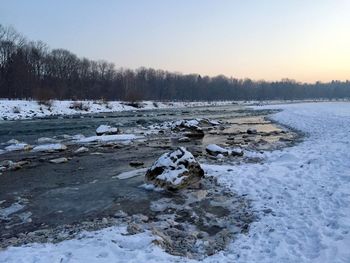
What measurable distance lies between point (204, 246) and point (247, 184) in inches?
165

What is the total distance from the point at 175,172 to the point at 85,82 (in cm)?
9754

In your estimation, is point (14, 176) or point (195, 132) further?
point (195, 132)

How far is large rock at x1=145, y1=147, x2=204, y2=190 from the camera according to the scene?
1049 cm

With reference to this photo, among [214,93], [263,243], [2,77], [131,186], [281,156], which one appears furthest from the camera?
[214,93]

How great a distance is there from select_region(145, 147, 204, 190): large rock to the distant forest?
48673 mm

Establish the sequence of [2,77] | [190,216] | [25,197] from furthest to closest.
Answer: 1. [2,77]
2. [25,197]
3. [190,216]

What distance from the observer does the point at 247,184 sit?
34.1 ft

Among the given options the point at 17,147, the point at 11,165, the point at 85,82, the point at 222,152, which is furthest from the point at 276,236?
the point at 85,82

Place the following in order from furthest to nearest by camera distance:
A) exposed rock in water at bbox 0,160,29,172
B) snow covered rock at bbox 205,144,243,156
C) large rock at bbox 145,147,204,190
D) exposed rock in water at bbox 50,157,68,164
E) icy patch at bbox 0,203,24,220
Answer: snow covered rock at bbox 205,144,243,156 → exposed rock in water at bbox 50,157,68,164 → exposed rock in water at bbox 0,160,29,172 → large rock at bbox 145,147,204,190 → icy patch at bbox 0,203,24,220

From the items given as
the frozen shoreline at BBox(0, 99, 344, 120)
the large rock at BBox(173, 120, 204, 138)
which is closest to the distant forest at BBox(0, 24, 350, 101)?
the frozen shoreline at BBox(0, 99, 344, 120)

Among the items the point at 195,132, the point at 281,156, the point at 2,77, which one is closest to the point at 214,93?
the point at 2,77

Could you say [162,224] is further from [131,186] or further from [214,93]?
[214,93]

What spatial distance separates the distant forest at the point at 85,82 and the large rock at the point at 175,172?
48673mm

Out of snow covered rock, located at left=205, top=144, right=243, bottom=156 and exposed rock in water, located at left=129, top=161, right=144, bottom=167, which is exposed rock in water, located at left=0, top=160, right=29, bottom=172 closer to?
exposed rock in water, located at left=129, top=161, right=144, bottom=167
